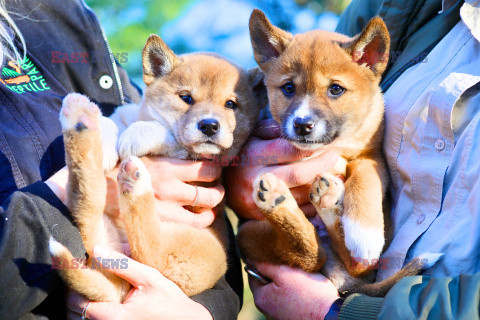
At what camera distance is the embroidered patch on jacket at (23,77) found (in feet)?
7.66

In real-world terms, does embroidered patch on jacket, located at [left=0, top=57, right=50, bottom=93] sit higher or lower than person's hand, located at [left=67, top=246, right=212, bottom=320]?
higher

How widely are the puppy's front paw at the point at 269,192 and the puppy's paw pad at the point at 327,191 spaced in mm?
178

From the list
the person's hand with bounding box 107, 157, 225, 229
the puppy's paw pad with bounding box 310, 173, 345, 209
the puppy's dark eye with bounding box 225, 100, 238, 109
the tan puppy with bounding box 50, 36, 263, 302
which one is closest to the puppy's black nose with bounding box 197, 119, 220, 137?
the tan puppy with bounding box 50, 36, 263, 302

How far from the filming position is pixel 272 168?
250cm

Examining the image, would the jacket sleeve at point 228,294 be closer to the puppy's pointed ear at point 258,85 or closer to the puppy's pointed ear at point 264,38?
the puppy's pointed ear at point 258,85

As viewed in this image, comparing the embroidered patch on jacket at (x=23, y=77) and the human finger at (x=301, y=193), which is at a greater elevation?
the embroidered patch on jacket at (x=23, y=77)

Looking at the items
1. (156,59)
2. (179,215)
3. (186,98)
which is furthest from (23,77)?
(179,215)

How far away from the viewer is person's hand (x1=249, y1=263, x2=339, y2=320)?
202 cm

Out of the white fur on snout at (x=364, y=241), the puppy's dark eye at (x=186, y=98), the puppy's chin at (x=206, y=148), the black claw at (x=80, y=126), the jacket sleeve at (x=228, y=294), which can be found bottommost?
the jacket sleeve at (x=228, y=294)

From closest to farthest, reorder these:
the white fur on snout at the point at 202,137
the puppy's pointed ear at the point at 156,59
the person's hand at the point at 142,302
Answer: the person's hand at the point at 142,302, the white fur on snout at the point at 202,137, the puppy's pointed ear at the point at 156,59

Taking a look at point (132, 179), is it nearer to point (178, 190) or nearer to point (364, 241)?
point (178, 190)

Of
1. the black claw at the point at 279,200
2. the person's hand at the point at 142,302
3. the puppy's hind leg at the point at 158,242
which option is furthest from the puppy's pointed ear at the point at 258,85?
the person's hand at the point at 142,302

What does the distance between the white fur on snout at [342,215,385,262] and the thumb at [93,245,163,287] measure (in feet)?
3.36

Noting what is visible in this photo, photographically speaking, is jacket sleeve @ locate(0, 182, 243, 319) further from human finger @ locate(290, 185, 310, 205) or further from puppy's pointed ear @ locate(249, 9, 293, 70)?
puppy's pointed ear @ locate(249, 9, 293, 70)
